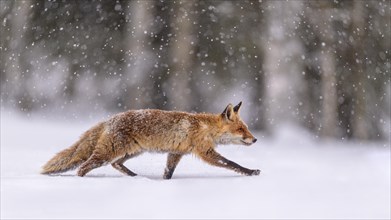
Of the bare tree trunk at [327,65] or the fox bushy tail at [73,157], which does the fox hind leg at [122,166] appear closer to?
the fox bushy tail at [73,157]

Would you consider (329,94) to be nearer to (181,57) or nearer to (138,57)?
(181,57)

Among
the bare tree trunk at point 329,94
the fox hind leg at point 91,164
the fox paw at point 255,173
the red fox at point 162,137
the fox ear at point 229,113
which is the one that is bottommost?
the fox hind leg at point 91,164

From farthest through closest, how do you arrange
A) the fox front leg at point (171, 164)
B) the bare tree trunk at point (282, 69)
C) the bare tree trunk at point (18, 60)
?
the bare tree trunk at point (18, 60), the bare tree trunk at point (282, 69), the fox front leg at point (171, 164)

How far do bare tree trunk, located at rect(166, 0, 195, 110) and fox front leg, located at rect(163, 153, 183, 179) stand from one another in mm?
2354

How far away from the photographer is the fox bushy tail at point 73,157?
403 cm

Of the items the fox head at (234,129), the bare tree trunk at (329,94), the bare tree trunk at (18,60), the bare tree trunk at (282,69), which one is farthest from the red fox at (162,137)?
the bare tree trunk at (18,60)

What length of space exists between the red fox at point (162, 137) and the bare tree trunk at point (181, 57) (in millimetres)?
2436

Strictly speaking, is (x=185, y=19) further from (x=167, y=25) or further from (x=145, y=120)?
(x=145, y=120)

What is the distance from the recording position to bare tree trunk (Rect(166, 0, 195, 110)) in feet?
21.5

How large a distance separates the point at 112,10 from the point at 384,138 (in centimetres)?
331

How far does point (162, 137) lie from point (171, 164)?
24 cm

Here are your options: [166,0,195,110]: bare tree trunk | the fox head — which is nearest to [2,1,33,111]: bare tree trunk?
[166,0,195,110]: bare tree trunk

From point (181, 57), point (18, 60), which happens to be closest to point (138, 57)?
point (181, 57)

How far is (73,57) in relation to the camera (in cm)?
681
